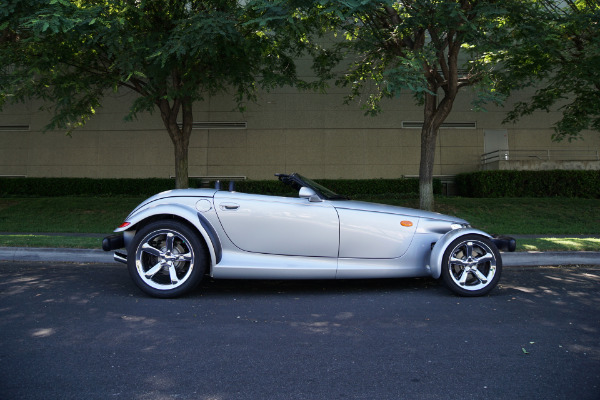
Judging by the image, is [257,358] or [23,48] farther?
[23,48]

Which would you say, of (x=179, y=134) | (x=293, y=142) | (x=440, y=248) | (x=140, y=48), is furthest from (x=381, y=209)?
(x=293, y=142)

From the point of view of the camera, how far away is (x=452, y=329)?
367 cm

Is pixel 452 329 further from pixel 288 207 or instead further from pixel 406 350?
pixel 288 207

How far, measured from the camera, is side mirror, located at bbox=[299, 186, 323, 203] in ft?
15.8

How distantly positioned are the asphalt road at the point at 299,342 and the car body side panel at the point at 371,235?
0.48m

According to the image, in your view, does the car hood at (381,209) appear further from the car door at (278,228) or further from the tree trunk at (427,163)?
the tree trunk at (427,163)

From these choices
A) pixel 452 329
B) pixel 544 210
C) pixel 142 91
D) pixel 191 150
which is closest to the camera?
pixel 452 329

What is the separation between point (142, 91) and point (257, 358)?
10.1 meters

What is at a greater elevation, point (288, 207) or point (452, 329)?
point (288, 207)

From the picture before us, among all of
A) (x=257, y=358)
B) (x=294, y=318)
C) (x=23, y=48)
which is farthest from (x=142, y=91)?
(x=257, y=358)

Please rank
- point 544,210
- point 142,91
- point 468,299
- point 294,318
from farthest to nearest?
1. point 544,210
2. point 142,91
3. point 468,299
4. point 294,318

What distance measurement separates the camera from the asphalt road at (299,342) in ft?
8.37

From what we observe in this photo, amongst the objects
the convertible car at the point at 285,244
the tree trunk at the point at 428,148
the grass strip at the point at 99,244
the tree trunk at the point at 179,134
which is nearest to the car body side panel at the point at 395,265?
the convertible car at the point at 285,244

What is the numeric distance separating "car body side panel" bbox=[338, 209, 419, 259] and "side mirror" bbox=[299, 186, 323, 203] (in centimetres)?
29
